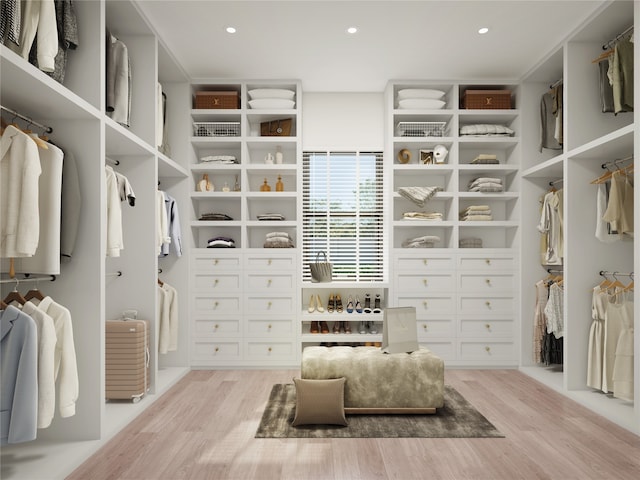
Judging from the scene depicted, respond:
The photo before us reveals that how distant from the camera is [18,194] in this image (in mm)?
2482

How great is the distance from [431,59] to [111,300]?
3.76m

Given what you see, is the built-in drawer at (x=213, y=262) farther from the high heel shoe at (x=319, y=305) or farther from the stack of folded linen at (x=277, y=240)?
the high heel shoe at (x=319, y=305)

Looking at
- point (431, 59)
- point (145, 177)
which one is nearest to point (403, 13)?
point (431, 59)

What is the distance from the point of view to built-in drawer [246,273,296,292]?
521 cm

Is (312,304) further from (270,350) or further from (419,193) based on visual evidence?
(419,193)

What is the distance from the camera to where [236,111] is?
5289 mm

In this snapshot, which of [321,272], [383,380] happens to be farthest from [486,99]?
[383,380]

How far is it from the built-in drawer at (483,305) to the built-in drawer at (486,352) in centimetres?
33

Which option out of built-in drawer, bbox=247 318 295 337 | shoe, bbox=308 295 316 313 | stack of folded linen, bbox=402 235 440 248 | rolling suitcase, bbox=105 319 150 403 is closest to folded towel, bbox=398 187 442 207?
stack of folded linen, bbox=402 235 440 248

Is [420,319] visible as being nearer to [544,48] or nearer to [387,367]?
[387,367]

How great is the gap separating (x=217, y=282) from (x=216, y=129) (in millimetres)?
1747

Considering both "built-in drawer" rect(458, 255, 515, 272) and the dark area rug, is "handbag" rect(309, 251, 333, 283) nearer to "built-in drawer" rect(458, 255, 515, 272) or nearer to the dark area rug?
"built-in drawer" rect(458, 255, 515, 272)

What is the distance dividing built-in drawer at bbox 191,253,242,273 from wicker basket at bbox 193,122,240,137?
138 centimetres

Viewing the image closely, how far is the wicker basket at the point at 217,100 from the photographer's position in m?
5.31
